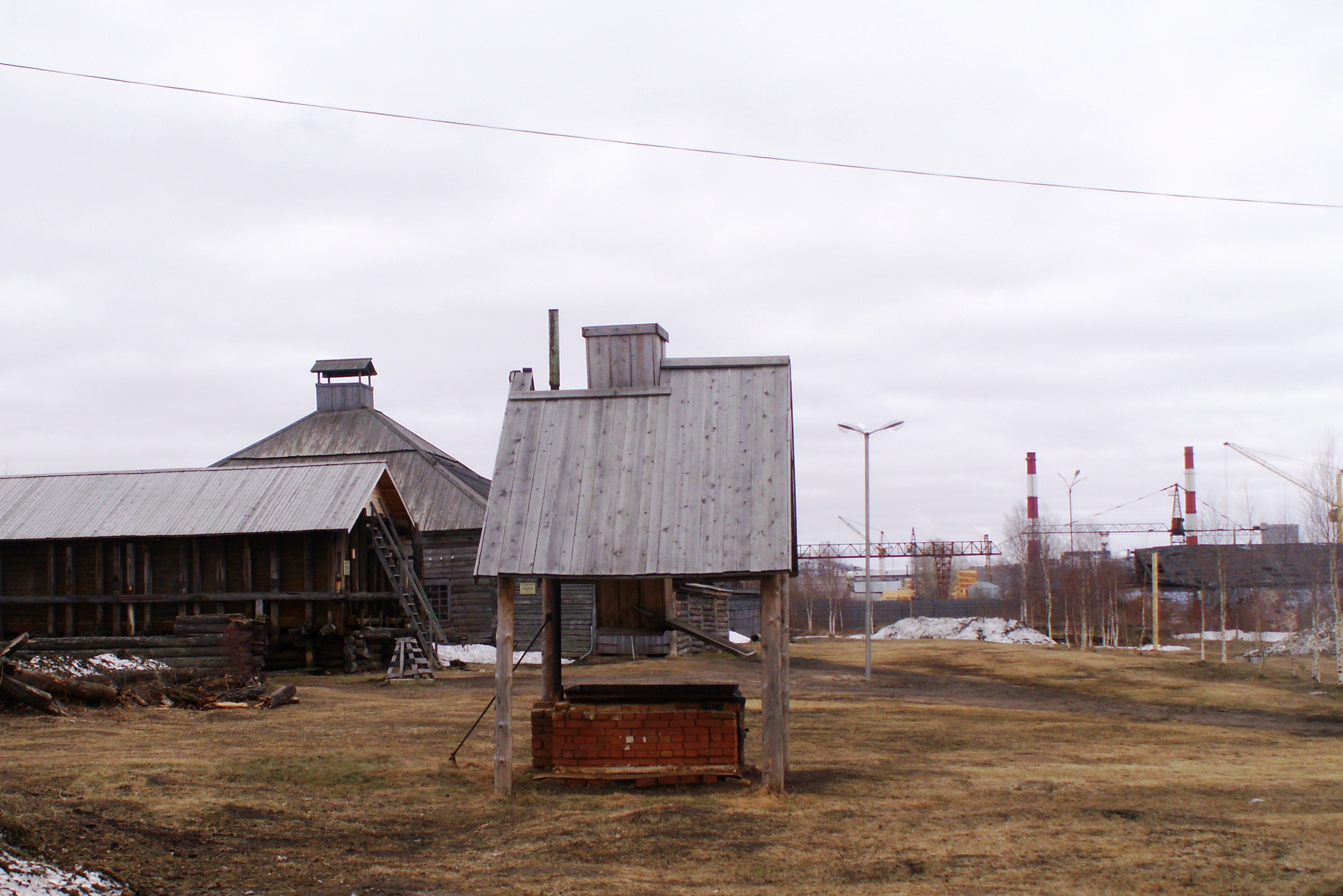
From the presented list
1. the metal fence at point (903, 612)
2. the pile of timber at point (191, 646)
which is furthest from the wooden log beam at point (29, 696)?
the metal fence at point (903, 612)

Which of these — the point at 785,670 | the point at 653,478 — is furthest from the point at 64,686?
the point at 785,670

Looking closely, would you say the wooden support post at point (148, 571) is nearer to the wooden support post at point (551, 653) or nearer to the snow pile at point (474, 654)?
the snow pile at point (474, 654)

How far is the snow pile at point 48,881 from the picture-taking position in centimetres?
721

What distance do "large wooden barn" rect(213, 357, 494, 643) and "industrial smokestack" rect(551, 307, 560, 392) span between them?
63.9 feet

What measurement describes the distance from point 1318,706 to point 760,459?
17443 mm

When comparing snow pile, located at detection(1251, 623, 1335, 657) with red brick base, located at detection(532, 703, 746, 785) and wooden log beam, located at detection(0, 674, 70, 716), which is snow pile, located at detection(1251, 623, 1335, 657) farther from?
wooden log beam, located at detection(0, 674, 70, 716)

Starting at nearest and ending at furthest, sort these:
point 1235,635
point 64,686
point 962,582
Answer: point 64,686 → point 1235,635 → point 962,582

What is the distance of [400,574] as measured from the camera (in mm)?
31906

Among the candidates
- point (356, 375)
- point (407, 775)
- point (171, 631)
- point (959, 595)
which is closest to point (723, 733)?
point (407, 775)

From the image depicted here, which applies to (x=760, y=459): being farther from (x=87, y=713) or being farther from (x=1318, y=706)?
(x=1318, y=706)

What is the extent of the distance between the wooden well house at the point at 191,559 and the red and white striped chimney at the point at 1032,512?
49642 mm

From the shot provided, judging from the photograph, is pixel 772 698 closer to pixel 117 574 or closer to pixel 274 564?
pixel 274 564

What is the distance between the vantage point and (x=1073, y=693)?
27016mm

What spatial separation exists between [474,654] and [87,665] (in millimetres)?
16141
